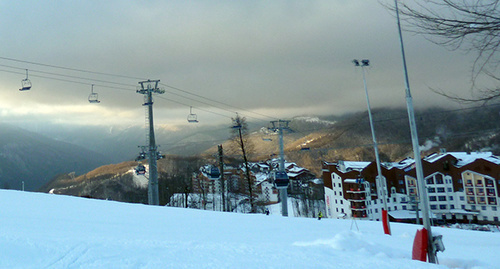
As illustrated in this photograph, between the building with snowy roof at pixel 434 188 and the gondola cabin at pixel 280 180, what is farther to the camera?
the building with snowy roof at pixel 434 188

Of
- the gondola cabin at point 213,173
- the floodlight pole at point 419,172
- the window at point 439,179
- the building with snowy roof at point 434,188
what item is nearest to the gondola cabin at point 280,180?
the gondola cabin at point 213,173

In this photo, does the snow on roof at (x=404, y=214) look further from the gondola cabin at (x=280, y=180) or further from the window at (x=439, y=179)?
the gondola cabin at (x=280, y=180)

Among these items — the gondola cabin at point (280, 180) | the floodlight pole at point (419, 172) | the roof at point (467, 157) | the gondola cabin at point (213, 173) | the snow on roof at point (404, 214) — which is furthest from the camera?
the roof at point (467, 157)

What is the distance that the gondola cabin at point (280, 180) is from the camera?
20.5 m

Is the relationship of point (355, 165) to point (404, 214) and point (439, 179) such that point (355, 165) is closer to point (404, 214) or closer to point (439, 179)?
point (404, 214)

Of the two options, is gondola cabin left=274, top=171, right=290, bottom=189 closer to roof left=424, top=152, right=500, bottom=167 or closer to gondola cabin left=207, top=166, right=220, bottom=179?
gondola cabin left=207, top=166, right=220, bottom=179

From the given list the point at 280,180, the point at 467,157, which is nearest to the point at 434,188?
the point at 467,157

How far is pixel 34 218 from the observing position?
750cm

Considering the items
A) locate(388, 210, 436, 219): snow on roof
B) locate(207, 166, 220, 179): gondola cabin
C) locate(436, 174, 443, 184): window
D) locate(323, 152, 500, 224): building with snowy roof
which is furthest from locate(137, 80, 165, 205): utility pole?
locate(436, 174, 443, 184): window

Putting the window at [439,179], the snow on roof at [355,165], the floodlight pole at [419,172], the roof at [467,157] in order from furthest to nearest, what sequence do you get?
the window at [439,179] < the roof at [467,157] < the snow on roof at [355,165] < the floodlight pole at [419,172]

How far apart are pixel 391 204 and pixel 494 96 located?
66502 mm

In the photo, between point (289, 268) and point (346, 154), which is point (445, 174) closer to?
point (289, 268)

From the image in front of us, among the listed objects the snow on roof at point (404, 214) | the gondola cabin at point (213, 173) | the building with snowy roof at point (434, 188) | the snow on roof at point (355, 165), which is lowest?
the snow on roof at point (404, 214)

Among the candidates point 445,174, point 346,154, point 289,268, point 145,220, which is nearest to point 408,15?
point 289,268
